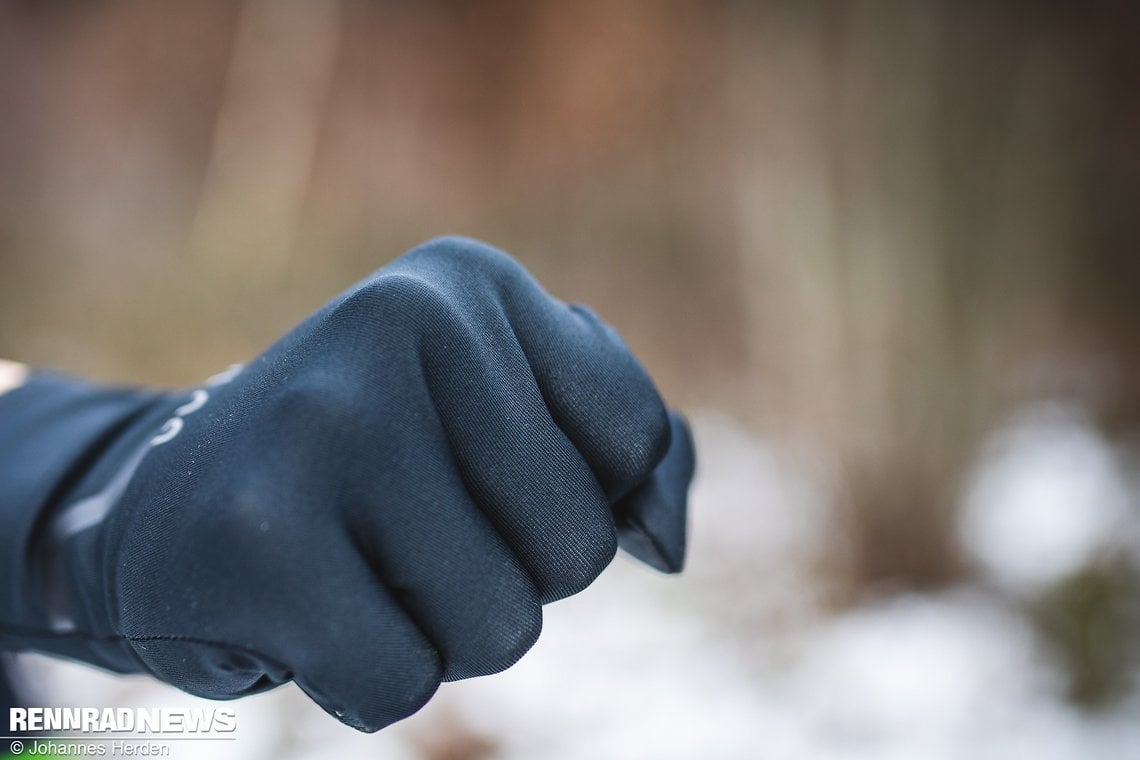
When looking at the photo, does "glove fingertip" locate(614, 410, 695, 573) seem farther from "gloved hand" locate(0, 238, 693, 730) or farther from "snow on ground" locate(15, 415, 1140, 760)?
"snow on ground" locate(15, 415, 1140, 760)

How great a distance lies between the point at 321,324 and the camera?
1.60 feet

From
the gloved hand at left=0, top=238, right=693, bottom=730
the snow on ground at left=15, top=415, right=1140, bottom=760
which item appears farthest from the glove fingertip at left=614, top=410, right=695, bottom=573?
the snow on ground at left=15, top=415, right=1140, bottom=760

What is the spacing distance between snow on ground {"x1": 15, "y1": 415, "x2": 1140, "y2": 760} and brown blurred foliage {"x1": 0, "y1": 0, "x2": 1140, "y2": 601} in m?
0.13

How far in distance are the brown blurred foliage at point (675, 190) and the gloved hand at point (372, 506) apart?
1.75m

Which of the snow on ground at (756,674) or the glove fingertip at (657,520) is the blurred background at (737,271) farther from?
the glove fingertip at (657,520)

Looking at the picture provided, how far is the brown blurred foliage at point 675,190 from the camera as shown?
6.86 feet

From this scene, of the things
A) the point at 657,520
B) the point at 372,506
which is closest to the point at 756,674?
the point at 657,520

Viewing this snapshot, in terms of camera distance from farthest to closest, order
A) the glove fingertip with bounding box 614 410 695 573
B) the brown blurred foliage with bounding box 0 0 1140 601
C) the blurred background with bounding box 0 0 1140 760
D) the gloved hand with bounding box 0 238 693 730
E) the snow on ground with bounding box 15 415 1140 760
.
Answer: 1. the brown blurred foliage with bounding box 0 0 1140 601
2. the blurred background with bounding box 0 0 1140 760
3. the snow on ground with bounding box 15 415 1140 760
4. the glove fingertip with bounding box 614 410 695 573
5. the gloved hand with bounding box 0 238 693 730

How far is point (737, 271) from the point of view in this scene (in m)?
2.28

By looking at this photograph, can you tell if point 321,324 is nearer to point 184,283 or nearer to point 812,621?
point 812,621

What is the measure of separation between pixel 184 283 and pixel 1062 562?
242 centimetres

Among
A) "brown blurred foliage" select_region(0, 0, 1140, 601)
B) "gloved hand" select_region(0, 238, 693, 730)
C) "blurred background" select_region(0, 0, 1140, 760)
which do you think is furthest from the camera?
"brown blurred foliage" select_region(0, 0, 1140, 601)

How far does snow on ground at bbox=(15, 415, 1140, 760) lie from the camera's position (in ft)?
5.86

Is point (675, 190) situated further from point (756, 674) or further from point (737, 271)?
point (756, 674)
